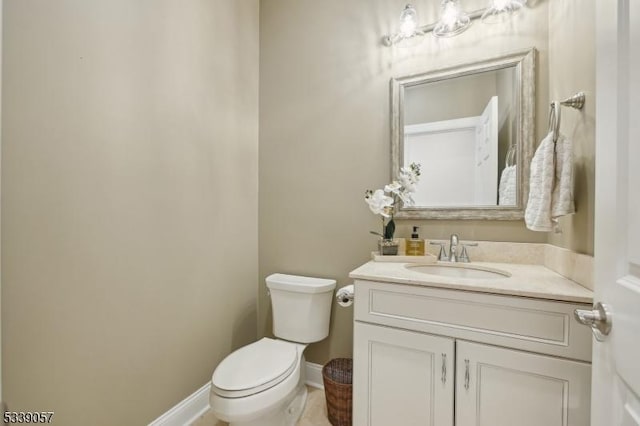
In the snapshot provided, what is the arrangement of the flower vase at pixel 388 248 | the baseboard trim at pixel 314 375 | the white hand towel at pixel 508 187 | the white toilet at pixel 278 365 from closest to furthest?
the white toilet at pixel 278 365 < the white hand towel at pixel 508 187 < the flower vase at pixel 388 248 < the baseboard trim at pixel 314 375

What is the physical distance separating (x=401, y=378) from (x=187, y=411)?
112 centimetres

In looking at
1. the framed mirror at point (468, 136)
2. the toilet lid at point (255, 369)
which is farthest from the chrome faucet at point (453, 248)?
the toilet lid at point (255, 369)

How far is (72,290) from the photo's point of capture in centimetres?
106

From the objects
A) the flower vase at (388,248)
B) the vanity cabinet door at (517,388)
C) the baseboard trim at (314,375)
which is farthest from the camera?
the baseboard trim at (314,375)

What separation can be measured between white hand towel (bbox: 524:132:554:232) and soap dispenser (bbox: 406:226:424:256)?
502mm

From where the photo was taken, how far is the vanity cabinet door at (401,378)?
1.06 meters

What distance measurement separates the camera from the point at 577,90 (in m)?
1.06

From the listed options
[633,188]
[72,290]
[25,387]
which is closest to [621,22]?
[633,188]

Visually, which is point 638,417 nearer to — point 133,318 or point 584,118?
point 584,118

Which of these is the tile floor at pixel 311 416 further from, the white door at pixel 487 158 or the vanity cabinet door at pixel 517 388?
the white door at pixel 487 158

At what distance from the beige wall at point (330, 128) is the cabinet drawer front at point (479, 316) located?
56 centimetres

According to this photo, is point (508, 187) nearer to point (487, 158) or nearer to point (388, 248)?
point (487, 158)

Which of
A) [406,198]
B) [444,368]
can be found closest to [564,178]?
[406,198]

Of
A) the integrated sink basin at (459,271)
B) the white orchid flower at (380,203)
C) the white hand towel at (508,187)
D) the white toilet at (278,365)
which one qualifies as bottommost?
the white toilet at (278,365)
